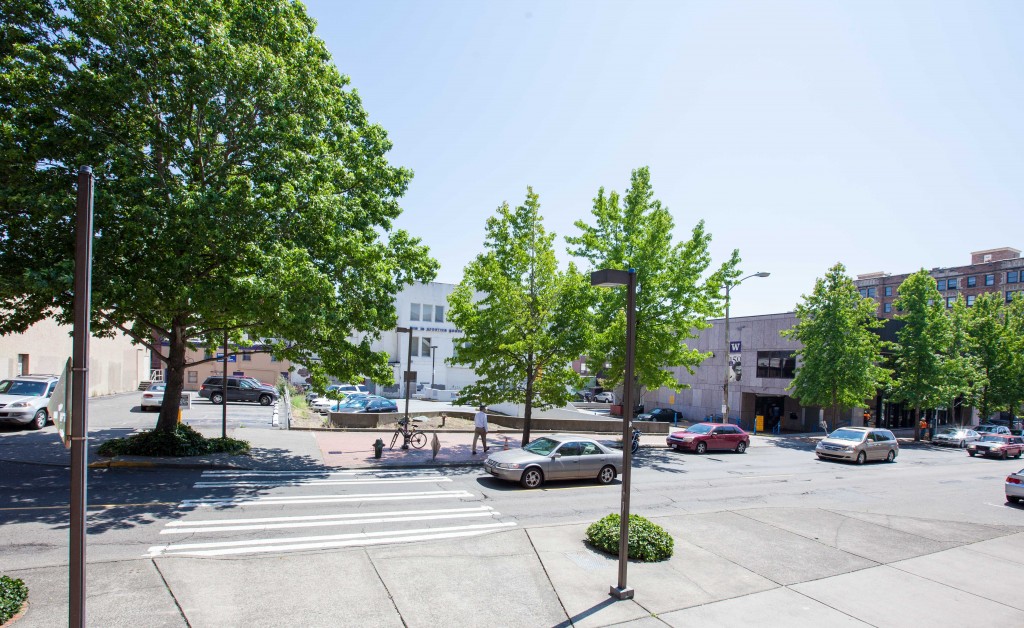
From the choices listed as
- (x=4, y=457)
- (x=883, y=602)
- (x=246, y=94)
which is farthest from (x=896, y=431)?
(x=4, y=457)

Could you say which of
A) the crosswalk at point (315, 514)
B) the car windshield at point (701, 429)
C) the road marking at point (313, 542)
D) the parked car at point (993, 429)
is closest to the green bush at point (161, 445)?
the crosswalk at point (315, 514)

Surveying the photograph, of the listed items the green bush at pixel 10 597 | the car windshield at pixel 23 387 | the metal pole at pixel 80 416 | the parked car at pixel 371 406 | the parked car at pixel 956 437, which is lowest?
the parked car at pixel 956 437

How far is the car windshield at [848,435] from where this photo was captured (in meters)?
26.8

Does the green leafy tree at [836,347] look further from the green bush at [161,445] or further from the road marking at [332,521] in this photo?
the green bush at [161,445]

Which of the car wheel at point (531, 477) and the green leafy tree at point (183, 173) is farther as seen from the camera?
the car wheel at point (531, 477)

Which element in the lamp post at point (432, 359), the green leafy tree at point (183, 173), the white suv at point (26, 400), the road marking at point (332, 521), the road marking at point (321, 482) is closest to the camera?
the road marking at point (332, 521)

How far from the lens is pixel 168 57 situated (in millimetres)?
14055

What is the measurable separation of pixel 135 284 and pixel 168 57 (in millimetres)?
5722

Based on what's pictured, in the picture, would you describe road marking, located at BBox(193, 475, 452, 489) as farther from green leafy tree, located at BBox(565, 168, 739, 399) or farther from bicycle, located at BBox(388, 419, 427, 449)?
green leafy tree, located at BBox(565, 168, 739, 399)

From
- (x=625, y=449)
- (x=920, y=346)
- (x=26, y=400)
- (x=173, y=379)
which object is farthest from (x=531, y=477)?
(x=920, y=346)

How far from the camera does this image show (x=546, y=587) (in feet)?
27.3

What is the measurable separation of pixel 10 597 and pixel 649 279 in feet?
73.2

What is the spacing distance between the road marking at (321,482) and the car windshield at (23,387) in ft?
39.5

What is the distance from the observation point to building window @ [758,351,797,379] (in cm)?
4225
